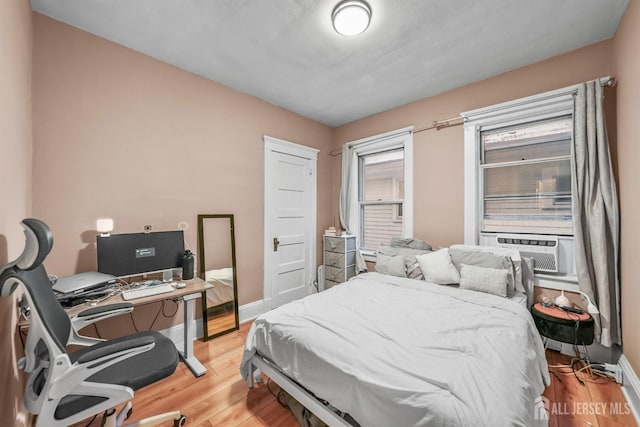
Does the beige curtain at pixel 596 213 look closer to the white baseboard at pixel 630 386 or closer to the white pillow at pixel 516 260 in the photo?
the white baseboard at pixel 630 386

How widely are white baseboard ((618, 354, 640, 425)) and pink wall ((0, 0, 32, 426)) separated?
136 inches

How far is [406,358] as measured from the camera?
1.31 m

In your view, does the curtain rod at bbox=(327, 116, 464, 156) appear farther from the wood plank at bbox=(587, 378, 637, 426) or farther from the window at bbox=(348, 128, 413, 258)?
the wood plank at bbox=(587, 378, 637, 426)

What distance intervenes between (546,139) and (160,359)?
3.75m

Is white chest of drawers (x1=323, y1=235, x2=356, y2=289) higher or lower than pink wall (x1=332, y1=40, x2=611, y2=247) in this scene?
lower

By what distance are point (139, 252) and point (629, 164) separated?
3911mm

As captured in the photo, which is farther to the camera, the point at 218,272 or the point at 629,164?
the point at 218,272

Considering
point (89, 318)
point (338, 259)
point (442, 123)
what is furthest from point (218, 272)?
point (442, 123)

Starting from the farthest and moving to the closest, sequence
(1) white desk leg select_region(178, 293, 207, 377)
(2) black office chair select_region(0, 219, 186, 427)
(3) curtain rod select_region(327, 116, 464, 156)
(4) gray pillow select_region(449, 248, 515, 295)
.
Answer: (3) curtain rod select_region(327, 116, 464, 156) < (4) gray pillow select_region(449, 248, 515, 295) < (1) white desk leg select_region(178, 293, 207, 377) < (2) black office chair select_region(0, 219, 186, 427)

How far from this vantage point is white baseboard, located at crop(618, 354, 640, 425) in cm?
163

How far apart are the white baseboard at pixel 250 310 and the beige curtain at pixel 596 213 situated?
3.29 metres

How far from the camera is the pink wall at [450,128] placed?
2.39 metres

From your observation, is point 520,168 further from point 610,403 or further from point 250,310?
point 250,310

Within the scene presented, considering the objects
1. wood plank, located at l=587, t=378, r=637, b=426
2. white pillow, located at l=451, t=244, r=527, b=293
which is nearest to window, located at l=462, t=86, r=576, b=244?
white pillow, located at l=451, t=244, r=527, b=293
